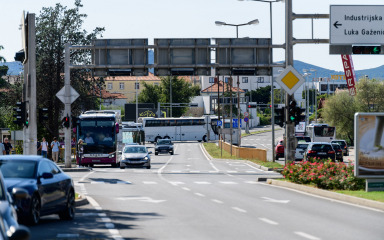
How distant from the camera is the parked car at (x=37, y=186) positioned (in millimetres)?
14531

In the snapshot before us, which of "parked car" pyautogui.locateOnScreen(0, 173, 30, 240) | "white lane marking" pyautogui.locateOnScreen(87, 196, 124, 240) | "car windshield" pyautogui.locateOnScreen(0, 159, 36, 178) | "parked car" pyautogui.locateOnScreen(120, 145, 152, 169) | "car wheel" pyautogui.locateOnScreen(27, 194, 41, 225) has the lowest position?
"parked car" pyautogui.locateOnScreen(120, 145, 152, 169)

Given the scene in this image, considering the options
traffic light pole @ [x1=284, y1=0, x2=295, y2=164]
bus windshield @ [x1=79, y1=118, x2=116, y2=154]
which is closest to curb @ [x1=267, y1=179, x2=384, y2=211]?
traffic light pole @ [x1=284, y1=0, x2=295, y2=164]

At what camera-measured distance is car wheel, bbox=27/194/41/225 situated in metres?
14.6

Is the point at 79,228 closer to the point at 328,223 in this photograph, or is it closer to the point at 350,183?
the point at 328,223

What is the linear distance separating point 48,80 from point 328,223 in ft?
152

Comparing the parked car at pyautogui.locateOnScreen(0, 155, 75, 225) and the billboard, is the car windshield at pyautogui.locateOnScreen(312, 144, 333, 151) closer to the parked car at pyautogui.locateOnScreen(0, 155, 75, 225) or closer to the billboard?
the billboard

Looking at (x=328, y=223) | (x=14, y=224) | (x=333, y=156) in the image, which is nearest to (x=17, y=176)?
(x=328, y=223)

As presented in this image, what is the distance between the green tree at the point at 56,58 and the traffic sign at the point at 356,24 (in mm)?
28679

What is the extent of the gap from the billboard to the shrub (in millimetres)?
1358

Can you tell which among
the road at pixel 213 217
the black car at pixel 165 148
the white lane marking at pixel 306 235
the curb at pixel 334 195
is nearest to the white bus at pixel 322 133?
the black car at pixel 165 148

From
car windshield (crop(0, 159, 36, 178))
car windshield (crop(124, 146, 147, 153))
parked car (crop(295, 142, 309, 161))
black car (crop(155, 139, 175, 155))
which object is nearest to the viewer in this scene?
car windshield (crop(0, 159, 36, 178))

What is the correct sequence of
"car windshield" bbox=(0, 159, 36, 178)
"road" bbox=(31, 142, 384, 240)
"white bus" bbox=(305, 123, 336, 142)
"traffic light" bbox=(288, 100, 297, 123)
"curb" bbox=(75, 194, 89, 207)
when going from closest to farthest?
"road" bbox=(31, 142, 384, 240), "car windshield" bbox=(0, 159, 36, 178), "curb" bbox=(75, 194, 89, 207), "traffic light" bbox=(288, 100, 297, 123), "white bus" bbox=(305, 123, 336, 142)

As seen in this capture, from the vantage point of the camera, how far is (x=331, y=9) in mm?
33812

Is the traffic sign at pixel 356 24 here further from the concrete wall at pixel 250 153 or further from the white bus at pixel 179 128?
the white bus at pixel 179 128
